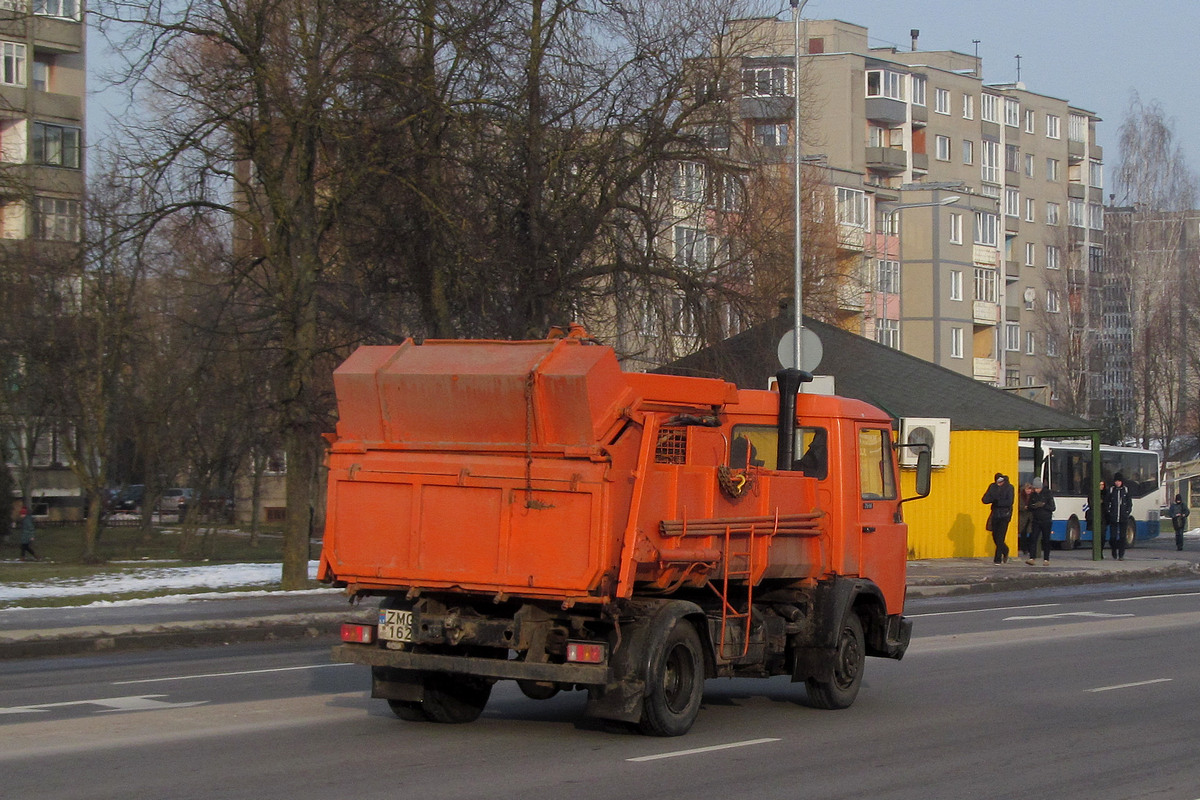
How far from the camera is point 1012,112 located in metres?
106

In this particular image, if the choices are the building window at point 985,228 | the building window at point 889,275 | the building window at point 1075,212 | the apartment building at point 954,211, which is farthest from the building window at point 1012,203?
the building window at point 889,275

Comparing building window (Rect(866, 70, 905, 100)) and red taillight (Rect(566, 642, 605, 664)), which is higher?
building window (Rect(866, 70, 905, 100))

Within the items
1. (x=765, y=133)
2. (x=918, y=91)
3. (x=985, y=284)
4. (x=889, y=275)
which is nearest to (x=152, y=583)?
(x=765, y=133)

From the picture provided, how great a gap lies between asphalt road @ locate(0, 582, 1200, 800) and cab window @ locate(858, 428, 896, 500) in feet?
5.56

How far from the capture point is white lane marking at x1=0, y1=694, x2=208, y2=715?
1100 cm

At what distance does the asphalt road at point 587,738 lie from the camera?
8305mm

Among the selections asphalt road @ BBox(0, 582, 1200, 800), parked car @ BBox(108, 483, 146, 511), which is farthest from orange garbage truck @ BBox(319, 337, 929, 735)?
parked car @ BBox(108, 483, 146, 511)

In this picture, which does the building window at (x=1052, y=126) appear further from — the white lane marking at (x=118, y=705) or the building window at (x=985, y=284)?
the white lane marking at (x=118, y=705)

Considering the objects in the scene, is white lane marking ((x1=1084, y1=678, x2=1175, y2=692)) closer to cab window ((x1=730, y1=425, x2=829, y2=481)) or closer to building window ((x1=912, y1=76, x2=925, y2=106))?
cab window ((x1=730, y1=425, x2=829, y2=481))

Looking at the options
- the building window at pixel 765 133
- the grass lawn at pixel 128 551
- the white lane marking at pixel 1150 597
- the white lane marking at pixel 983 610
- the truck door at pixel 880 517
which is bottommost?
the grass lawn at pixel 128 551

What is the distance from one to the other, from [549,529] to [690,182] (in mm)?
16964

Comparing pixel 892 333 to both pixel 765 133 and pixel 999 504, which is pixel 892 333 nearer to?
pixel 999 504

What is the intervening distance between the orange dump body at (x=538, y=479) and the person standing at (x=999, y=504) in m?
20.7

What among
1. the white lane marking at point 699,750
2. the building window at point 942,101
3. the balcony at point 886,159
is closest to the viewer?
the white lane marking at point 699,750
